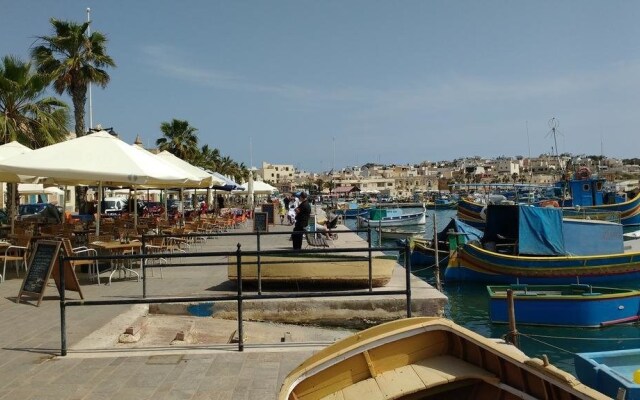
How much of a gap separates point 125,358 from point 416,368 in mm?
3183

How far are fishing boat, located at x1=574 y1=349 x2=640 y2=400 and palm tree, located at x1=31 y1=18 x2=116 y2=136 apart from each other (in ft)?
78.8

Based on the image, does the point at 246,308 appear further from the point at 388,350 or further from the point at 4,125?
the point at 4,125

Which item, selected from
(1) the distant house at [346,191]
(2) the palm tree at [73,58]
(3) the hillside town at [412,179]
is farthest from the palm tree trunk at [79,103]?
(3) the hillside town at [412,179]

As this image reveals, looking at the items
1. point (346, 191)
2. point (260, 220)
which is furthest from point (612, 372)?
point (346, 191)

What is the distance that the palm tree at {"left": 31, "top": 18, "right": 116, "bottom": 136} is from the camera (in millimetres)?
24641

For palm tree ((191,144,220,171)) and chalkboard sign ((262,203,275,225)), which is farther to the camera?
palm tree ((191,144,220,171))

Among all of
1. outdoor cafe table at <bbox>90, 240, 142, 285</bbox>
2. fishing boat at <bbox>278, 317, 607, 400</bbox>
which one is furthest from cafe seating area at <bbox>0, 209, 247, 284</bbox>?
fishing boat at <bbox>278, 317, 607, 400</bbox>

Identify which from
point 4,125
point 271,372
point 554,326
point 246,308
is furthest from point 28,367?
point 4,125

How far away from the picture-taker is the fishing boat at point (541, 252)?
19078 mm

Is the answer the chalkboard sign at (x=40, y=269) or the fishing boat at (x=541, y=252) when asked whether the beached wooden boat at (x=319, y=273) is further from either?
the fishing boat at (x=541, y=252)

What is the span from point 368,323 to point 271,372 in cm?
338

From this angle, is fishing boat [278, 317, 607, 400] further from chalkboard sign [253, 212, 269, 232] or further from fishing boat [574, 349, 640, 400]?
chalkboard sign [253, 212, 269, 232]

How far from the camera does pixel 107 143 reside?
35.6 ft

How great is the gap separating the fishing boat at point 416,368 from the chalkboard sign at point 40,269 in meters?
4.84
